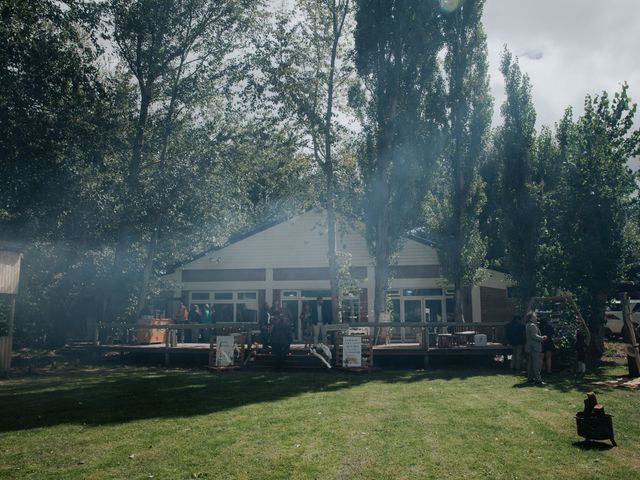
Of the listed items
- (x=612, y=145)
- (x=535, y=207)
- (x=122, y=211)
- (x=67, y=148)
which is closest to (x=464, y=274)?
(x=535, y=207)

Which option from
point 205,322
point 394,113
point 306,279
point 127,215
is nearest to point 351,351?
point 205,322

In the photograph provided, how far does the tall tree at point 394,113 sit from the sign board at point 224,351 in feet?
22.6

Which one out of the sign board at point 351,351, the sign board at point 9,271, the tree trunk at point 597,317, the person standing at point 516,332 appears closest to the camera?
the sign board at point 9,271

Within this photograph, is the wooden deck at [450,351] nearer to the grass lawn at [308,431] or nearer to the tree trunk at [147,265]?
the grass lawn at [308,431]

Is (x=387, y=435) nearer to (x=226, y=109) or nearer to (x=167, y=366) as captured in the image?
(x=167, y=366)

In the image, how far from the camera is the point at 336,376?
49.6 ft

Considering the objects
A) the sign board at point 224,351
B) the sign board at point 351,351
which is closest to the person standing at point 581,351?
the sign board at point 351,351

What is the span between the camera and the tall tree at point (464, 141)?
77.9ft

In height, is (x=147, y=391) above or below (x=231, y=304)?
below

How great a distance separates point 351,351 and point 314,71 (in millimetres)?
12837

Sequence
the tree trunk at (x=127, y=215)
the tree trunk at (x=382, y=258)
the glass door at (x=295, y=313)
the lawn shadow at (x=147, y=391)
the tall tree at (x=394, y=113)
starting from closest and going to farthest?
the lawn shadow at (x=147, y=391) < the tall tree at (x=394, y=113) < the tree trunk at (x=382, y=258) < the tree trunk at (x=127, y=215) < the glass door at (x=295, y=313)

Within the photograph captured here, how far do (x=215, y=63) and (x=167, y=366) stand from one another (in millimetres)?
13766

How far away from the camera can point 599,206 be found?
18.8m

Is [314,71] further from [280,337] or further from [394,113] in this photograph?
[280,337]
